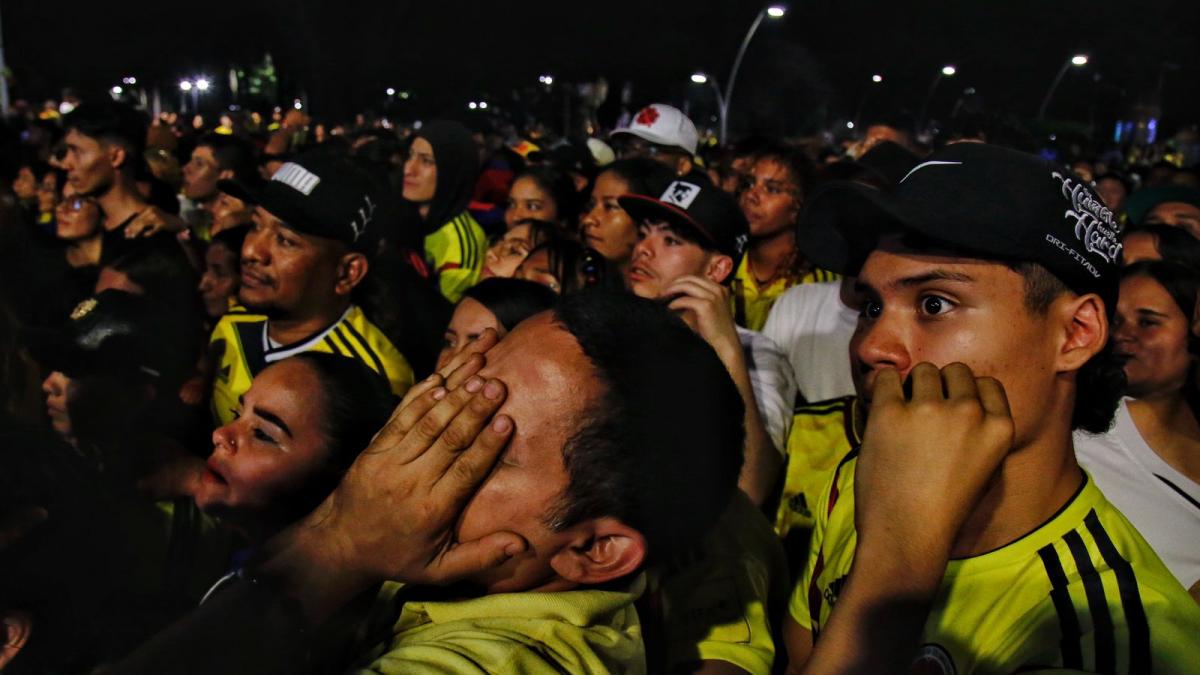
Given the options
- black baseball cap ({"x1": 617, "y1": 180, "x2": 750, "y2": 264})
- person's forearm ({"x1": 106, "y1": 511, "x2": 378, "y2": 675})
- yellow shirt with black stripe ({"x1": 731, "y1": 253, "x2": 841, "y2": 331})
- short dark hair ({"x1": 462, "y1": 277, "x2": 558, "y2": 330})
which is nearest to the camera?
person's forearm ({"x1": 106, "y1": 511, "x2": 378, "y2": 675})

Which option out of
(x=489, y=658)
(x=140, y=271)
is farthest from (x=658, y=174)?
(x=489, y=658)

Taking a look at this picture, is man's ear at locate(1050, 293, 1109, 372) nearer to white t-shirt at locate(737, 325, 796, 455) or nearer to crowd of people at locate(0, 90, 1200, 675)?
crowd of people at locate(0, 90, 1200, 675)

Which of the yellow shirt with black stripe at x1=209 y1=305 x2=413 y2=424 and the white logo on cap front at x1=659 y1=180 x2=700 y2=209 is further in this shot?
the white logo on cap front at x1=659 y1=180 x2=700 y2=209

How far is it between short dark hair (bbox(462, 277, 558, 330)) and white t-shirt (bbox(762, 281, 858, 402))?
1208 millimetres

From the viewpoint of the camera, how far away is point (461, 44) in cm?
4056

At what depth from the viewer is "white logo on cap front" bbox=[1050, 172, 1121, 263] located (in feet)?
6.47

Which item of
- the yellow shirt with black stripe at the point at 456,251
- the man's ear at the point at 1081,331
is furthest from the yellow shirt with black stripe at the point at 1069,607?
the yellow shirt with black stripe at the point at 456,251

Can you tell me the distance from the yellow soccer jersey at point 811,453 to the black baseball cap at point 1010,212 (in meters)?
1.46

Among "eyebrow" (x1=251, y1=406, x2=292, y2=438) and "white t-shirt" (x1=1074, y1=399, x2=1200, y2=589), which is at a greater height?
"white t-shirt" (x1=1074, y1=399, x2=1200, y2=589)

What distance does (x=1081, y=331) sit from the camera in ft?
6.58

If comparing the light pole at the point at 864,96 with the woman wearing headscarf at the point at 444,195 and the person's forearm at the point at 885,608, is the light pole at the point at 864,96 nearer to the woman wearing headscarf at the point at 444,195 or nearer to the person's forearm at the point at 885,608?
the woman wearing headscarf at the point at 444,195

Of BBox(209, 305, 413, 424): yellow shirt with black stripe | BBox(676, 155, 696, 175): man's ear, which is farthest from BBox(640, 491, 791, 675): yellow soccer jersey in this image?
BBox(676, 155, 696, 175): man's ear

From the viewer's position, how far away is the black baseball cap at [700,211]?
4.36m

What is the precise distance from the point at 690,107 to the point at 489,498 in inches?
1637
